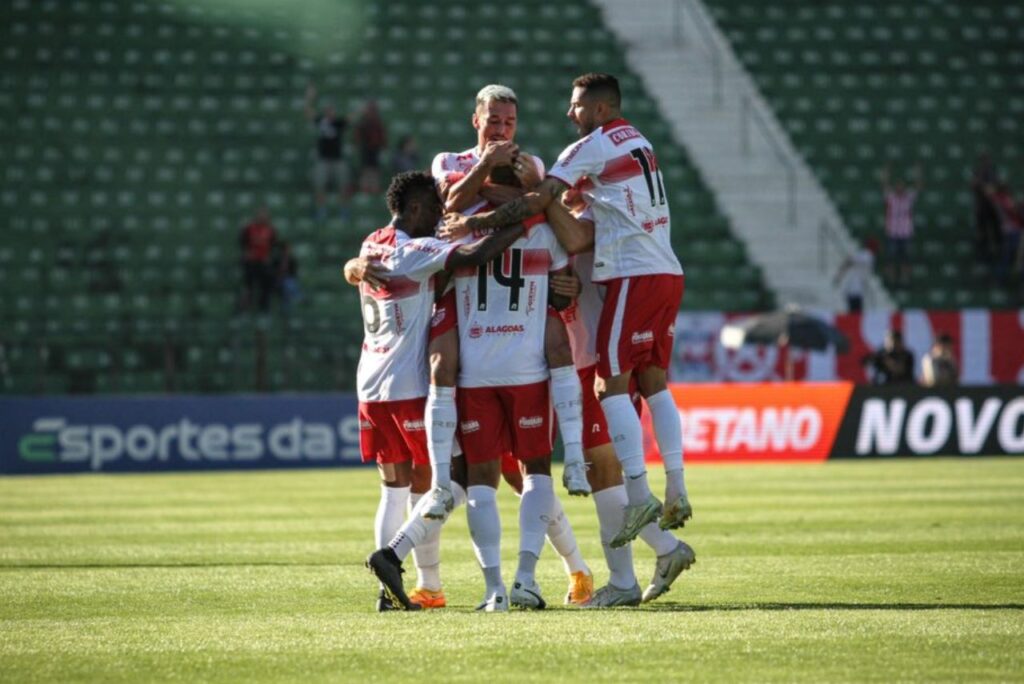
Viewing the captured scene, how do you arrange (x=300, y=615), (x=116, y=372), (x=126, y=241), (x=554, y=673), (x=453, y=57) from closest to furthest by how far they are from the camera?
(x=554, y=673)
(x=300, y=615)
(x=116, y=372)
(x=126, y=241)
(x=453, y=57)

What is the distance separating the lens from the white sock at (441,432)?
9.02 m

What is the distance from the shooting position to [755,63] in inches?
1442

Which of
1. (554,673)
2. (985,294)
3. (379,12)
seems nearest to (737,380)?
(985,294)

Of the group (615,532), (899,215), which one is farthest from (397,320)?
(899,215)

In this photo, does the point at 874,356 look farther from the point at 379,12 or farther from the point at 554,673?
the point at 554,673

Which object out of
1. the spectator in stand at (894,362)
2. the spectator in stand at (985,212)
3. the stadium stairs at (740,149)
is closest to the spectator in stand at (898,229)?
the stadium stairs at (740,149)

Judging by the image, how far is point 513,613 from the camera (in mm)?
8742

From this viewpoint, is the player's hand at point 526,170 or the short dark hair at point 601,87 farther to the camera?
the short dark hair at point 601,87

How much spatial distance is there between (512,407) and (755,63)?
28.6 m

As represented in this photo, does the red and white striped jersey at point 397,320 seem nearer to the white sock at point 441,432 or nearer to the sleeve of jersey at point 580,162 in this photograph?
the white sock at point 441,432

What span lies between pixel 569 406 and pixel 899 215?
23.8 metres

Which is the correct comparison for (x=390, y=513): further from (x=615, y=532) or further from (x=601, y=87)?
(x=601, y=87)

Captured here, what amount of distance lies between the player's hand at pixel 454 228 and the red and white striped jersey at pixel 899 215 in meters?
23.5

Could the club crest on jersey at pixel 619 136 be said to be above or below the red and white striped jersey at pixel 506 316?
above
